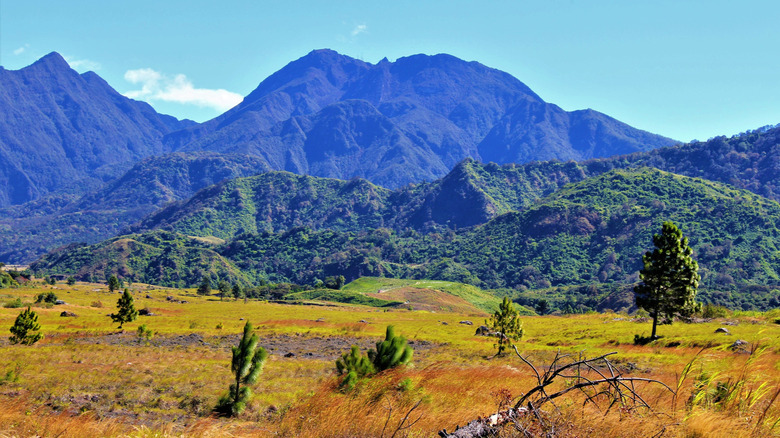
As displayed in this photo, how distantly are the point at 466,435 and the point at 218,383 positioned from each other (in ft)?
65.1

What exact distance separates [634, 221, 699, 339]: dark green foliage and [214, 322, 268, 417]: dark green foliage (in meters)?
32.3

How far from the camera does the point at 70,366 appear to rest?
2450cm

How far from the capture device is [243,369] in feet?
47.9

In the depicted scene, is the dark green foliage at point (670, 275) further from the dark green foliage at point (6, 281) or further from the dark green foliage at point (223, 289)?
the dark green foliage at point (6, 281)

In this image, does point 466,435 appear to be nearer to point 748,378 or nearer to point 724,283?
point 748,378

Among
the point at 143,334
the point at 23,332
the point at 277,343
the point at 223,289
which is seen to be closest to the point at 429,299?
Answer: the point at 223,289

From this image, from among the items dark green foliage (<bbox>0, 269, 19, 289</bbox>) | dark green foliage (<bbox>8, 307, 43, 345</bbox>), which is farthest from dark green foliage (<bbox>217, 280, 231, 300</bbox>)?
dark green foliage (<bbox>8, 307, 43, 345</bbox>)

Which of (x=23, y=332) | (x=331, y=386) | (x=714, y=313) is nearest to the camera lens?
(x=331, y=386)

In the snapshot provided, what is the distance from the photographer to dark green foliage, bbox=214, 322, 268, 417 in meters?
14.2

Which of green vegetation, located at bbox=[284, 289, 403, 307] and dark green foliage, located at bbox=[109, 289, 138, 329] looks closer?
dark green foliage, located at bbox=[109, 289, 138, 329]

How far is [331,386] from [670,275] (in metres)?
36.5

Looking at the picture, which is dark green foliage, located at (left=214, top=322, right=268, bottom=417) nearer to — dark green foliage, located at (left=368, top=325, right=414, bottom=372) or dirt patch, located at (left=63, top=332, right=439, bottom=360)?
dark green foliage, located at (left=368, top=325, right=414, bottom=372)

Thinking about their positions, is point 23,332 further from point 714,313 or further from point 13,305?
point 714,313

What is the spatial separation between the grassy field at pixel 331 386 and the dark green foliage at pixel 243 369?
617mm
